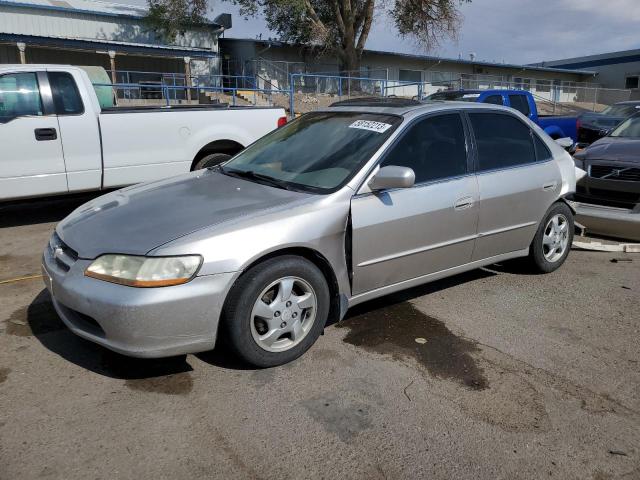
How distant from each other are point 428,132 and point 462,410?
204 cm

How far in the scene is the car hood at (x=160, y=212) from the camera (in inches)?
116

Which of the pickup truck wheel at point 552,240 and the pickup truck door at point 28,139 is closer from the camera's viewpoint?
the pickup truck wheel at point 552,240

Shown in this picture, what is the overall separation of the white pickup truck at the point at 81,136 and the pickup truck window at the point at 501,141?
3.90 m

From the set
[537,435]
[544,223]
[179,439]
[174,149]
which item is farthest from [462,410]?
[174,149]

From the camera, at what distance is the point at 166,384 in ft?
9.84

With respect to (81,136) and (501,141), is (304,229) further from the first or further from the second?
(81,136)

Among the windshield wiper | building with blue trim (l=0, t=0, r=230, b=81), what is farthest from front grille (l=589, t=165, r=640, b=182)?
building with blue trim (l=0, t=0, r=230, b=81)

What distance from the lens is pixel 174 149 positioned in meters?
6.89

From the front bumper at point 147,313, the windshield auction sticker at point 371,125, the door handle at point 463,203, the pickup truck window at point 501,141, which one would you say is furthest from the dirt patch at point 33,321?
the pickup truck window at point 501,141

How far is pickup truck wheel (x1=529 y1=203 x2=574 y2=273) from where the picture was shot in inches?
187

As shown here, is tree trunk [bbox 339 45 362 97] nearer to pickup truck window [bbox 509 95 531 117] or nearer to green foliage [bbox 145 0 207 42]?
green foliage [bbox 145 0 207 42]

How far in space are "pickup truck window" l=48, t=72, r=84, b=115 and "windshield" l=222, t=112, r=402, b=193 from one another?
305 centimetres

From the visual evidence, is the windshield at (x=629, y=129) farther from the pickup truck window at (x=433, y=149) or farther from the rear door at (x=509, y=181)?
the pickup truck window at (x=433, y=149)

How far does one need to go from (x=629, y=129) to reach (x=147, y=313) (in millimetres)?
7015
